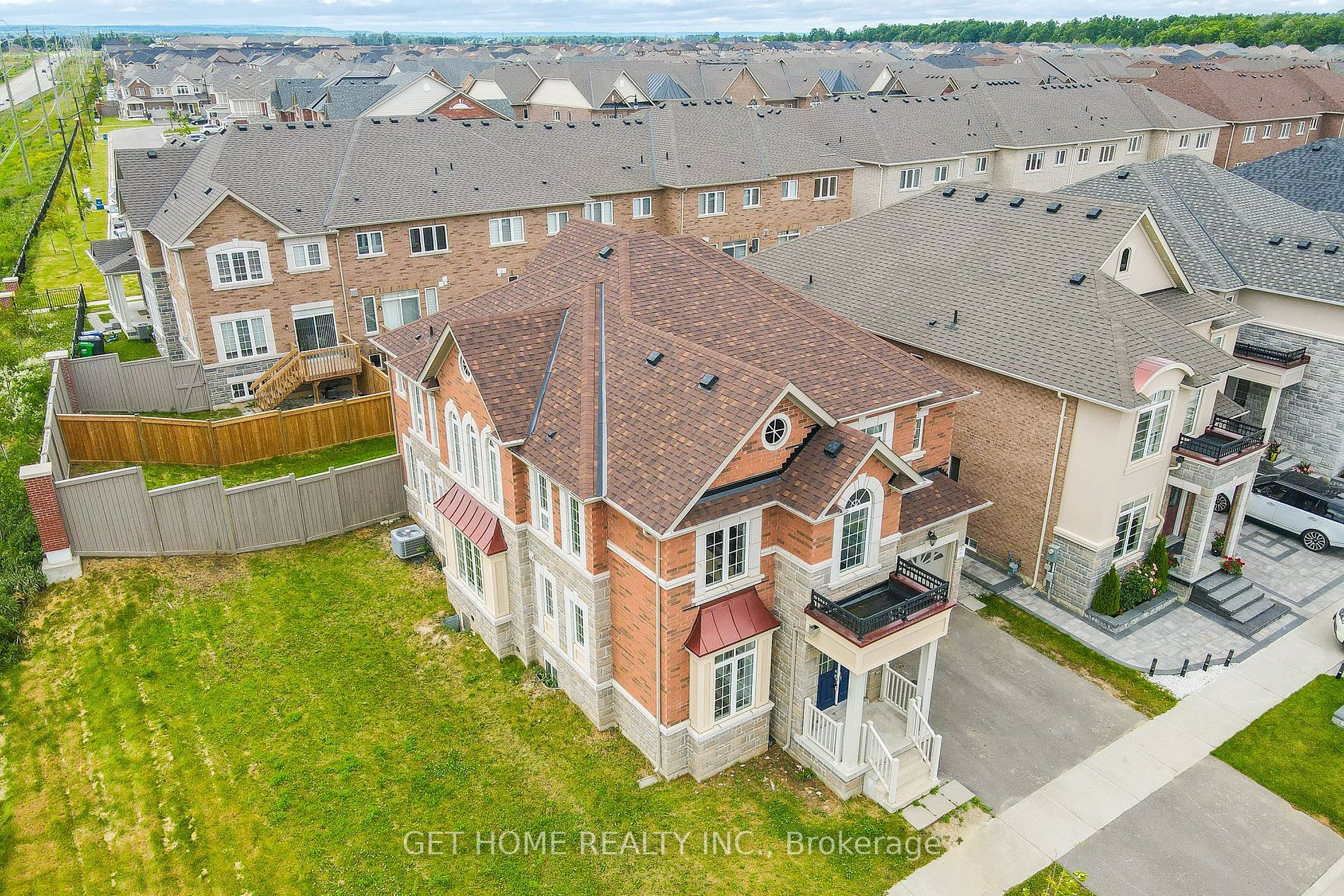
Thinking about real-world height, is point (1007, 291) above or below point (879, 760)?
above

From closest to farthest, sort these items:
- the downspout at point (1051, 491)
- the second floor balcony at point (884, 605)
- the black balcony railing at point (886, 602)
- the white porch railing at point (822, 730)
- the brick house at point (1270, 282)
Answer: the second floor balcony at point (884, 605)
the black balcony railing at point (886, 602)
the white porch railing at point (822, 730)
the downspout at point (1051, 491)
the brick house at point (1270, 282)

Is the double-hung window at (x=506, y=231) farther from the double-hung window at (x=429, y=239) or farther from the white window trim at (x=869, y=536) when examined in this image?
the white window trim at (x=869, y=536)

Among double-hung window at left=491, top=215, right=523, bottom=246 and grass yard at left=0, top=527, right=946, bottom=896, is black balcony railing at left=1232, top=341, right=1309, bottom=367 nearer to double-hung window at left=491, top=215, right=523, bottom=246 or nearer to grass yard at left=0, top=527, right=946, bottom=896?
grass yard at left=0, top=527, right=946, bottom=896

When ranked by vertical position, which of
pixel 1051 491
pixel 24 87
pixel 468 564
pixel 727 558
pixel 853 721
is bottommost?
pixel 853 721

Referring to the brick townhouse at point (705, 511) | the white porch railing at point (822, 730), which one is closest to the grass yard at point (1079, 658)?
the brick townhouse at point (705, 511)

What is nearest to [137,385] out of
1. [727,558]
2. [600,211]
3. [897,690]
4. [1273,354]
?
[600,211]

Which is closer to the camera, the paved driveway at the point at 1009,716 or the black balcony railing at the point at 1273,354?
the paved driveway at the point at 1009,716

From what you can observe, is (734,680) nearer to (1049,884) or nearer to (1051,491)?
(1049,884)
